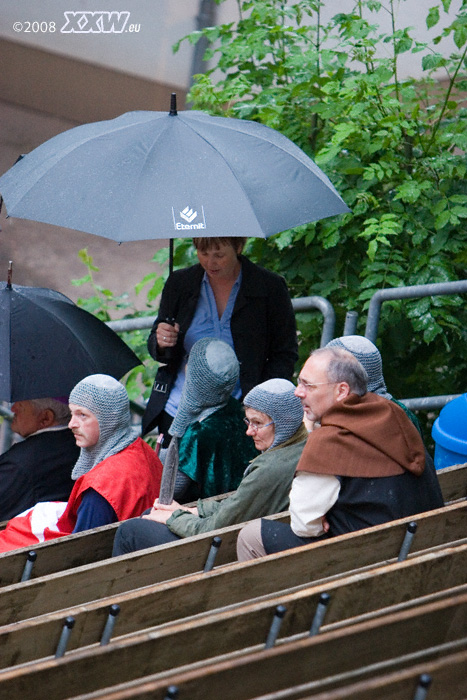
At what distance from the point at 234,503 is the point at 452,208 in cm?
238

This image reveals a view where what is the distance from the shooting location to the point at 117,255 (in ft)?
35.4

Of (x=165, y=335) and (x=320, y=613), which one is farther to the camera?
(x=165, y=335)

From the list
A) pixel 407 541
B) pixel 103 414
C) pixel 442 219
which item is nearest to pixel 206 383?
pixel 103 414

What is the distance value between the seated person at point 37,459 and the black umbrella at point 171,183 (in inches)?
31.7

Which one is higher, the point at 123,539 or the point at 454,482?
the point at 454,482

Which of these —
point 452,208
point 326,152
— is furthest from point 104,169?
point 452,208

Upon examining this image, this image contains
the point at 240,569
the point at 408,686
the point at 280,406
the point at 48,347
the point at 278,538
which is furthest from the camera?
the point at 48,347

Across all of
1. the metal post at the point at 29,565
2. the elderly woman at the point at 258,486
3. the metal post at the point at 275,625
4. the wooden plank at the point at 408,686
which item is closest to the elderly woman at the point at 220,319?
the elderly woman at the point at 258,486

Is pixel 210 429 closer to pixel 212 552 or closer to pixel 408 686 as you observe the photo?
pixel 212 552

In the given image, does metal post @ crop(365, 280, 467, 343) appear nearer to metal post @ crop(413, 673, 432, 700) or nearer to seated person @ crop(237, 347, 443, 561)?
seated person @ crop(237, 347, 443, 561)

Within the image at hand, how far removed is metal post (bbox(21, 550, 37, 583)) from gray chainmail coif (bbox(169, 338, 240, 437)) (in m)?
0.76

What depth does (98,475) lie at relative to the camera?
3.79m

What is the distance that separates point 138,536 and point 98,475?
380 millimetres

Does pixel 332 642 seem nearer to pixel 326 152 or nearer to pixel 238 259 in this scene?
pixel 238 259
